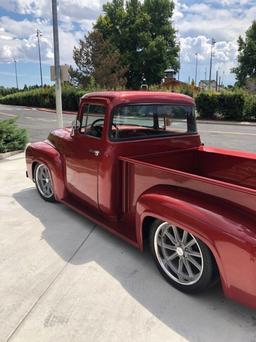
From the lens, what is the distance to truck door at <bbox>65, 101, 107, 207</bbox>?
4008mm

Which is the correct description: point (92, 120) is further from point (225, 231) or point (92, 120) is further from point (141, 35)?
point (141, 35)

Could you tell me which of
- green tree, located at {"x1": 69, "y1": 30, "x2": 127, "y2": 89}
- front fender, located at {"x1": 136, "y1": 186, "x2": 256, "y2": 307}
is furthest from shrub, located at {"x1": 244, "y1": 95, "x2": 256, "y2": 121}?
front fender, located at {"x1": 136, "y1": 186, "x2": 256, "y2": 307}

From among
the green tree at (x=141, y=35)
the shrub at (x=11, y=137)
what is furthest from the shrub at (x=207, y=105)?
the green tree at (x=141, y=35)

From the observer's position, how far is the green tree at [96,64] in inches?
1203

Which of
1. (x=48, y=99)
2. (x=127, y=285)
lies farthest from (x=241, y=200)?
(x=48, y=99)

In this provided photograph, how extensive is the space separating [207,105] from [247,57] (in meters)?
23.8

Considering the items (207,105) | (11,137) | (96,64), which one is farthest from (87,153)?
(96,64)

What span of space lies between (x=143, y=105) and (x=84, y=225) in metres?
1.68

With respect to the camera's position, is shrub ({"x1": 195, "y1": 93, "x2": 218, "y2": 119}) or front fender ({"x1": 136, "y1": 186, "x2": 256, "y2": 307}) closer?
front fender ({"x1": 136, "y1": 186, "x2": 256, "y2": 307})

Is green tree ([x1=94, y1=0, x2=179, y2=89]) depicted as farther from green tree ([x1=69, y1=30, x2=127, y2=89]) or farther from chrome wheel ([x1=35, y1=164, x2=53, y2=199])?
chrome wheel ([x1=35, y1=164, x2=53, y2=199])

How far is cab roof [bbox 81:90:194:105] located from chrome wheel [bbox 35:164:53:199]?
1.42m

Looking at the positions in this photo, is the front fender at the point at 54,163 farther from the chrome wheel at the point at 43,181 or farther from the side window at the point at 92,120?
the side window at the point at 92,120

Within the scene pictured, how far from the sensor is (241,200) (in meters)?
2.57

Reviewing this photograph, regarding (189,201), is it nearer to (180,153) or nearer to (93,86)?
(180,153)
